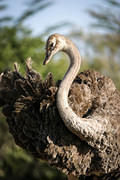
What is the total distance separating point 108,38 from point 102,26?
450cm

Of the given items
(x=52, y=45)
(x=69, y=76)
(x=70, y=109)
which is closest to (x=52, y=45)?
(x=52, y=45)

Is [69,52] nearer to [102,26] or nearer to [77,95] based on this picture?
[77,95]

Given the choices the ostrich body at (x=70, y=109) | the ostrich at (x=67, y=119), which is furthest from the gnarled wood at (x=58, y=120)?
the ostrich body at (x=70, y=109)

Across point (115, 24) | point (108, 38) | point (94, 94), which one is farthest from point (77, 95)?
point (108, 38)

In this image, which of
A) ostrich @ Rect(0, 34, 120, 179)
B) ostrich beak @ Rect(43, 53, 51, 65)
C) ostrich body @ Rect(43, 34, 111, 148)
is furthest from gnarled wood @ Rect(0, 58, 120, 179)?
ostrich beak @ Rect(43, 53, 51, 65)

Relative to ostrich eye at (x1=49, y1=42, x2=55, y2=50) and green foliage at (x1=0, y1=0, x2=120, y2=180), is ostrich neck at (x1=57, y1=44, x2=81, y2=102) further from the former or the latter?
green foliage at (x1=0, y1=0, x2=120, y2=180)

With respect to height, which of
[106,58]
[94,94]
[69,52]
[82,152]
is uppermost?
[106,58]

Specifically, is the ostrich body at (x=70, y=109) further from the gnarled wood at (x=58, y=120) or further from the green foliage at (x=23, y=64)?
the green foliage at (x=23, y=64)

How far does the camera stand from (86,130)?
390 centimetres

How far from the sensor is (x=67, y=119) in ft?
12.7

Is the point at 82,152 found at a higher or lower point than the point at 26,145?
lower

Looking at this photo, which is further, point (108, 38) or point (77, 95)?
point (108, 38)

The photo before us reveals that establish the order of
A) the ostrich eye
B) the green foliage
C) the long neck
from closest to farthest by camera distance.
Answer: the long neck < the ostrich eye < the green foliage

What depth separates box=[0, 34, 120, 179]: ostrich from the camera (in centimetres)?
398
